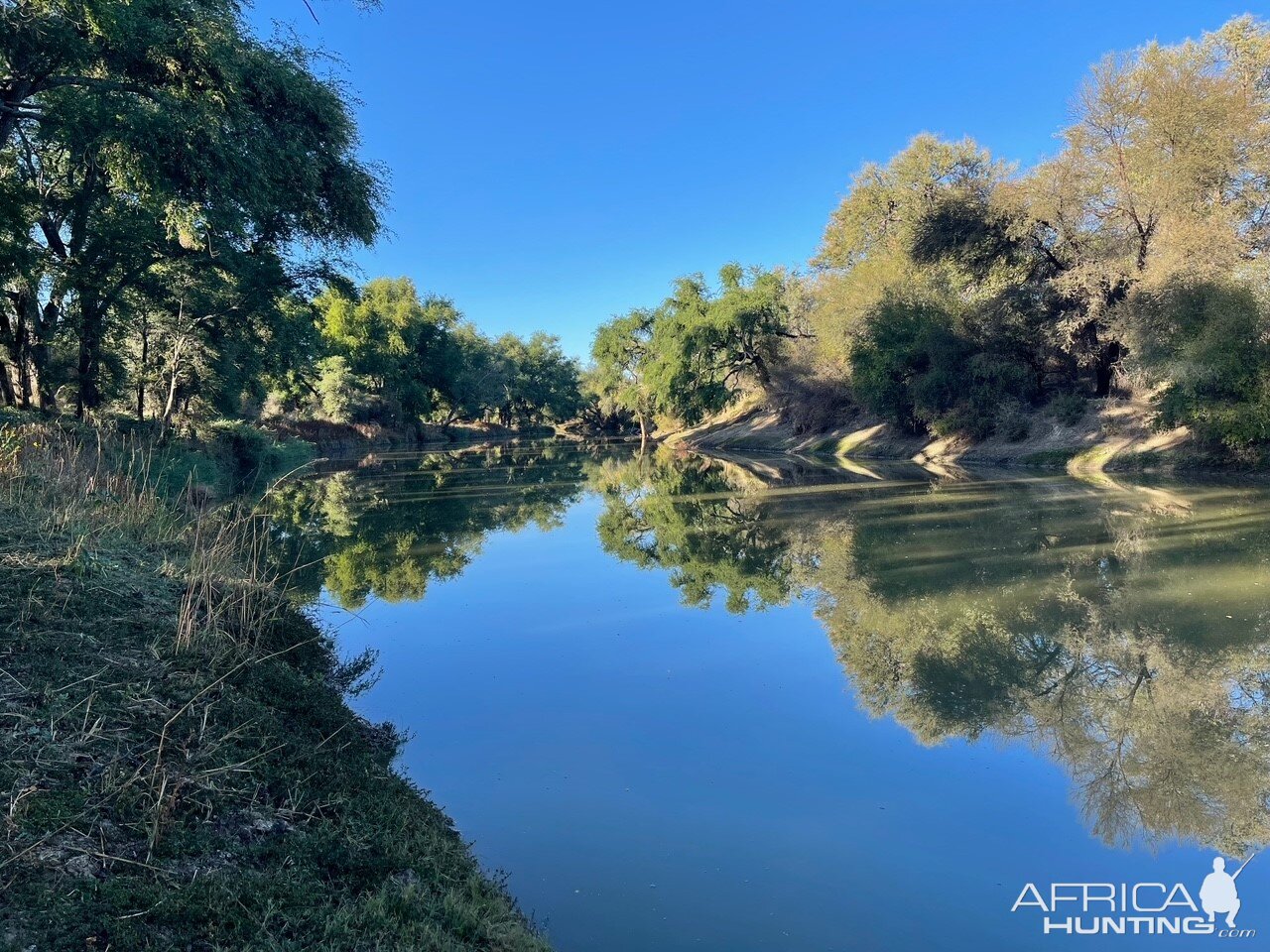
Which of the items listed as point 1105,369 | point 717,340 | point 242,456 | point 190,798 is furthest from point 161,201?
point 717,340

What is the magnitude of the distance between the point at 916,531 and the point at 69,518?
1254 cm

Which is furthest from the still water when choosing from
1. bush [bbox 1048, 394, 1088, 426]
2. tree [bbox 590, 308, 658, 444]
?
tree [bbox 590, 308, 658, 444]

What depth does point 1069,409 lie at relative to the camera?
27.9 m

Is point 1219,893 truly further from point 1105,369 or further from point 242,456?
point 242,456

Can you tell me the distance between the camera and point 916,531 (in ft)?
44.8

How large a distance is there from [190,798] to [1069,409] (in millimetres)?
31072

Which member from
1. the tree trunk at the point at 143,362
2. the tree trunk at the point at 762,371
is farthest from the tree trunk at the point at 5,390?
the tree trunk at the point at 762,371

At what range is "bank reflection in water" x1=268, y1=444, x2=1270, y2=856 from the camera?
493cm

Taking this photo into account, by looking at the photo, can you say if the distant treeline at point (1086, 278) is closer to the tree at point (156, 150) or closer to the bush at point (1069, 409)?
the bush at point (1069, 409)

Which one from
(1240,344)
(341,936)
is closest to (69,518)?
(341,936)

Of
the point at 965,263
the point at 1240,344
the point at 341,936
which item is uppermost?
the point at 965,263

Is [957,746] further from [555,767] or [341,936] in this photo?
[341,936]

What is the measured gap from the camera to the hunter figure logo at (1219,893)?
11.7 ft

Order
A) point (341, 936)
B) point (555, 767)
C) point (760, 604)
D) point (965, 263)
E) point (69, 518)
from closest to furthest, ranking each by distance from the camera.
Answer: point (341, 936) → point (555, 767) → point (69, 518) → point (760, 604) → point (965, 263)
